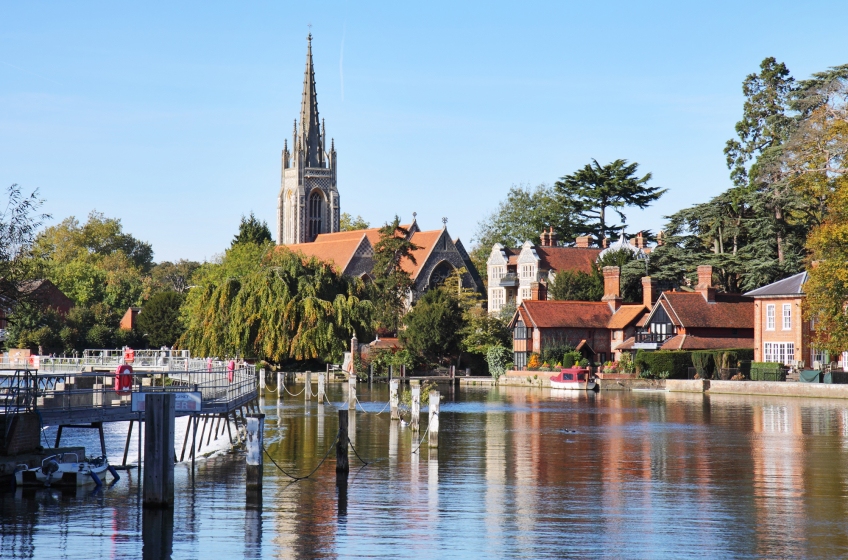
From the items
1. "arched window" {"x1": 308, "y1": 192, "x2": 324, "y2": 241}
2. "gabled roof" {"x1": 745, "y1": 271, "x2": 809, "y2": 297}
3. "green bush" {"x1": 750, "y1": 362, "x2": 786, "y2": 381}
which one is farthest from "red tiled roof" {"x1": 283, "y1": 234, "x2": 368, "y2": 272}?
"green bush" {"x1": 750, "y1": 362, "x2": 786, "y2": 381}

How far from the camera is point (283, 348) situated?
74.4m

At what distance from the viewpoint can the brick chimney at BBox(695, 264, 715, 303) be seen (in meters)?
78.8

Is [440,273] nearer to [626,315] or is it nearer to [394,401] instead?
[626,315]

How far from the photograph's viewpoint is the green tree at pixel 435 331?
85938 millimetres

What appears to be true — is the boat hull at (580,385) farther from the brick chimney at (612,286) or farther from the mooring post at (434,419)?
the mooring post at (434,419)

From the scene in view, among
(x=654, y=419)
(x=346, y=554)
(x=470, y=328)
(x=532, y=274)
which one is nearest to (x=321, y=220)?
→ (x=532, y=274)

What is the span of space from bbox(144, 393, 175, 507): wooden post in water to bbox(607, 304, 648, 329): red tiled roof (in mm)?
64107

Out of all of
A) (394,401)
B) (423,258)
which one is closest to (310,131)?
(423,258)

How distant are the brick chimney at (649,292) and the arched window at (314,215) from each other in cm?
7786

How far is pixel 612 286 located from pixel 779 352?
18556mm

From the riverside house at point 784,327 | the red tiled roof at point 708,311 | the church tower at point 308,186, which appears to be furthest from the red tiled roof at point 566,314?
the church tower at point 308,186

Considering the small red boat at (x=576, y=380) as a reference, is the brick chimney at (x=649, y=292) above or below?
above

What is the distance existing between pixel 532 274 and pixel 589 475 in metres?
82.1

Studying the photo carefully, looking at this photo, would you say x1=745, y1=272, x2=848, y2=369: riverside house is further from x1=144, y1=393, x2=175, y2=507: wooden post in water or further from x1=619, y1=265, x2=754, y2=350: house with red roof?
x1=144, y1=393, x2=175, y2=507: wooden post in water
